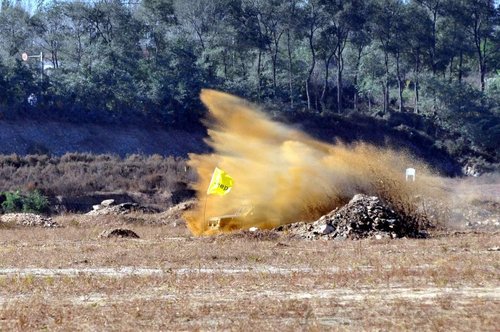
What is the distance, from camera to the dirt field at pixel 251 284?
1261 centimetres

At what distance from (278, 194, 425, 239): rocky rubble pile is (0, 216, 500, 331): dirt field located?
101 centimetres

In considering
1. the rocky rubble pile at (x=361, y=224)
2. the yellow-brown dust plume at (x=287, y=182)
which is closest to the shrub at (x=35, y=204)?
the yellow-brown dust plume at (x=287, y=182)

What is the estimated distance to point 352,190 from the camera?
3141 cm

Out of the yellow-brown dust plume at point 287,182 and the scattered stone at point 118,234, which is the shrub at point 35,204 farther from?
the scattered stone at point 118,234

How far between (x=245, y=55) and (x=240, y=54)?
695mm

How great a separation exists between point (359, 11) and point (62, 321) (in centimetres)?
7241

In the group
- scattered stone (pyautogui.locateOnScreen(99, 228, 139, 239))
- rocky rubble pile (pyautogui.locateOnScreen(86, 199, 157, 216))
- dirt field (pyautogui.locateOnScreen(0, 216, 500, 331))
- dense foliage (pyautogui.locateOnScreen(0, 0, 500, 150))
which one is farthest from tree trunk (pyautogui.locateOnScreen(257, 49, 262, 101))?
dirt field (pyautogui.locateOnScreen(0, 216, 500, 331))

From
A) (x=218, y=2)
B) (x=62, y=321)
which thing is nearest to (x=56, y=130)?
(x=218, y=2)

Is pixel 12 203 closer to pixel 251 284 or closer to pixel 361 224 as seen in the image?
pixel 361 224

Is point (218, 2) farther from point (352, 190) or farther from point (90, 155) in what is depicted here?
point (352, 190)

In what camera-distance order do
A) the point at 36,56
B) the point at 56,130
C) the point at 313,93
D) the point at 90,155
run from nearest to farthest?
1. the point at 90,155
2. the point at 56,130
3. the point at 36,56
4. the point at 313,93

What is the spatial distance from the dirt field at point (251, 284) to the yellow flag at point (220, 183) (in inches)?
120

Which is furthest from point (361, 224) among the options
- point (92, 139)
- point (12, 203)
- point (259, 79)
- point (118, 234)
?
point (259, 79)

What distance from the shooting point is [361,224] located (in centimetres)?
2698
